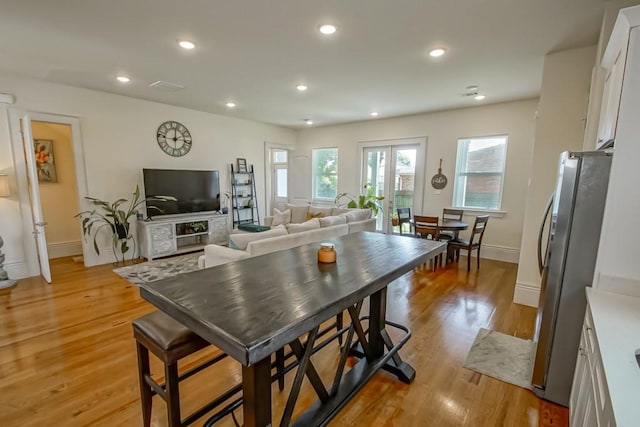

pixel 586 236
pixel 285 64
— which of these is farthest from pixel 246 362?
pixel 285 64

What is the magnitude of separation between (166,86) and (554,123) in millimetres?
4865

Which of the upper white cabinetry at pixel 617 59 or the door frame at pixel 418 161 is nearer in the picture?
the upper white cabinetry at pixel 617 59

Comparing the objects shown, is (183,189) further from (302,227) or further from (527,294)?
(527,294)

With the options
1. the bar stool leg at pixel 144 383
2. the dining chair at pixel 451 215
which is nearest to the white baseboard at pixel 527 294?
the dining chair at pixel 451 215

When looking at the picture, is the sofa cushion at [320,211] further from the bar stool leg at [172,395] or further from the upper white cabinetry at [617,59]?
the bar stool leg at [172,395]

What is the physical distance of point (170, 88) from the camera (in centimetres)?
426

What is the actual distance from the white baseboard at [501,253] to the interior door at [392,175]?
1.48 metres

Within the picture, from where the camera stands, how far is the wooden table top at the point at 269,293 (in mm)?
983

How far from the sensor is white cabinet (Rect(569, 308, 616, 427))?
0.98 m

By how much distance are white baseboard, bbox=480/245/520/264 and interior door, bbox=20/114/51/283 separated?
261 inches

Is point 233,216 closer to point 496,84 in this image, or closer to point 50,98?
point 50,98

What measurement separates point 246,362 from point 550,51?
3904mm

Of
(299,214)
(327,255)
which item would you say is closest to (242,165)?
(299,214)

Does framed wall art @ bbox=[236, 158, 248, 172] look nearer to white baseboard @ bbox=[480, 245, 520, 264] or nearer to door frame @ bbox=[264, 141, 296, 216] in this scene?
door frame @ bbox=[264, 141, 296, 216]
